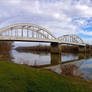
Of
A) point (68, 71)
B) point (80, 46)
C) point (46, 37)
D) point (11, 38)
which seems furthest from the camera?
point (80, 46)

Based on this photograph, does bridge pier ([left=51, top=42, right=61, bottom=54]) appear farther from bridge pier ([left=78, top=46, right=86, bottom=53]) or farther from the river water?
the river water

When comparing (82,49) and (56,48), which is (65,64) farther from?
(82,49)

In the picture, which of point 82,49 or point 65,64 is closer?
point 65,64

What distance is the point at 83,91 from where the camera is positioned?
4137 millimetres

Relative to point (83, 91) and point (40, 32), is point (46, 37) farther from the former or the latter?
point (83, 91)

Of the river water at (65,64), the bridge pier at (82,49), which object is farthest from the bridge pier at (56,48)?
the river water at (65,64)

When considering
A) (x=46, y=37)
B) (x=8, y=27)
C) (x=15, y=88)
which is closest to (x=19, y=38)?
(x=8, y=27)

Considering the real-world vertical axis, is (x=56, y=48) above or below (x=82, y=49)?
above

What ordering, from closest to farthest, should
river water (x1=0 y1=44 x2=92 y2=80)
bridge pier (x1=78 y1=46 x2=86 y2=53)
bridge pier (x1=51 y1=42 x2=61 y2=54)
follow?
1. river water (x1=0 y1=44 x2=92 y2=80)
2. bridge pier (x1=51 y1=42 x2=61 y2=54)
3. bridge pier (x1=78 y1=46 x2=86 y2=53)

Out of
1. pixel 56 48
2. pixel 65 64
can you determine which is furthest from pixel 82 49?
pixel 65 64

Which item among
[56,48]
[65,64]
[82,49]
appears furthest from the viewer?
[82,49]

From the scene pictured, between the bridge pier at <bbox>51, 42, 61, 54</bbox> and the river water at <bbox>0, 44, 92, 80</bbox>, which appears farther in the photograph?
the bridge pier at <bbox>51, 42, 61, 54</bbox>

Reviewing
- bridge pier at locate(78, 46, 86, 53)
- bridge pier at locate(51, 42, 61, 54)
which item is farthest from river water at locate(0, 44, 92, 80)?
bridge pier at locate(78, 46, 86, 53)

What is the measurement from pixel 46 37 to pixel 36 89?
3345 centimetres
